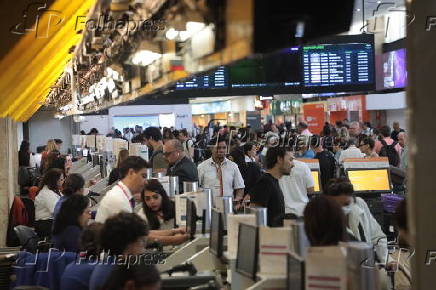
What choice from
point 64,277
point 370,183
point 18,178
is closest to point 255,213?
point 64,277

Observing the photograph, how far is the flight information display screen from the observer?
12.1 m

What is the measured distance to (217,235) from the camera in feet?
15.7

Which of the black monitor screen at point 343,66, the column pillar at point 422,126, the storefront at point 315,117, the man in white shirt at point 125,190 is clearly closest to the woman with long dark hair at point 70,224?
the man in white shirt at point 125,190

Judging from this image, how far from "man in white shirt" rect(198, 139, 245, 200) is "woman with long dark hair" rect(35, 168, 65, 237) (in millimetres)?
1685

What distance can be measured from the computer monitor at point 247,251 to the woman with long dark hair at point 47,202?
4.80 meters

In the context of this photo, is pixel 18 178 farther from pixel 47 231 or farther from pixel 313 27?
pixel 313 27

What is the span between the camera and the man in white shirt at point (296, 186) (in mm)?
8094

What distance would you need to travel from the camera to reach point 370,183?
980 cm

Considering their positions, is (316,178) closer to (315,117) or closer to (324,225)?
(324,225)

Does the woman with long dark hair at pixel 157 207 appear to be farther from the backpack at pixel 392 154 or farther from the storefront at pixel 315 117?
the storefront at pixel 315 117

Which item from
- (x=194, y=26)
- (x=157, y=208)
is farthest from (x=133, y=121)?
(x=194, y=26)

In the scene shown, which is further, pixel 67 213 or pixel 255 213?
pixel 67 213

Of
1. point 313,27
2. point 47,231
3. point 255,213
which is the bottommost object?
point 47,231

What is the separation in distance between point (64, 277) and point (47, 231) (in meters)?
4.27
